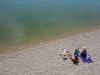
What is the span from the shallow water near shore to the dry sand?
2908 millimetres

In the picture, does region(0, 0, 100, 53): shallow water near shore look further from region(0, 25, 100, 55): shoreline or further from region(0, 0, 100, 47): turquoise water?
region(0, 25, 100, 55): shoreline

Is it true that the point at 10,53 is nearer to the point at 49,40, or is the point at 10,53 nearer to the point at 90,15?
the point at 49,40

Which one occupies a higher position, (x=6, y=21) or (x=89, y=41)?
(x=6, y=21)

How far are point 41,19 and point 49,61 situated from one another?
12548 millimetres

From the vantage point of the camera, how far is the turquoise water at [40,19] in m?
22.0

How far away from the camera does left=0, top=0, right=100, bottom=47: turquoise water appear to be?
22.0 m

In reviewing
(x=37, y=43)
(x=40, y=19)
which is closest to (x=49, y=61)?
(x=37, y=43)

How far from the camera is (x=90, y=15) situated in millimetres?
30531

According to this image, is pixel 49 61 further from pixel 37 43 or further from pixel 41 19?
pixel 41 19

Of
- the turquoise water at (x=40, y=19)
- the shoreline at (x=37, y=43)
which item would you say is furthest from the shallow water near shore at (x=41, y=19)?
the shoreline at (x=37, y=43)

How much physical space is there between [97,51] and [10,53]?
8.09m

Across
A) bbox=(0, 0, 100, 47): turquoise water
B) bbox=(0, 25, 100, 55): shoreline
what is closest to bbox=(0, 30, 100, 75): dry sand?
bbox=(0, 25, 100, 55): shoreline

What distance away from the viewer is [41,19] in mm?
27484

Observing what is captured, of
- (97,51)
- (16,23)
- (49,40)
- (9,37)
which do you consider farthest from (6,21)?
(97,51)
